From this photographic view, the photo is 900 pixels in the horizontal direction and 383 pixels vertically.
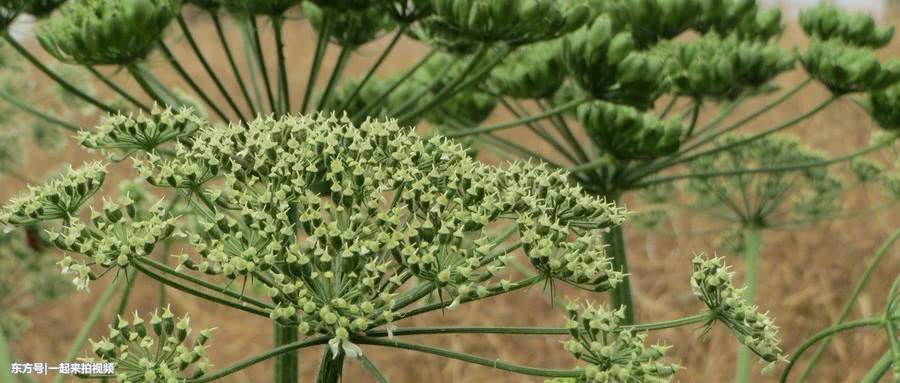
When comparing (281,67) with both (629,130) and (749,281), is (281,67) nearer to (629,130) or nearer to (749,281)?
(629,130)

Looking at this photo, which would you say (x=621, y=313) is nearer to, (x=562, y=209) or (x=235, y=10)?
(x=562, y=209)

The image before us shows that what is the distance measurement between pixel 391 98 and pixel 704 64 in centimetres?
165

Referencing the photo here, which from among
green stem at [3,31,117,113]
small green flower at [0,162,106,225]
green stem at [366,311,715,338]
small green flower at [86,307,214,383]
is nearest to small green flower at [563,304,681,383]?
green stem at [366,311,715,338]

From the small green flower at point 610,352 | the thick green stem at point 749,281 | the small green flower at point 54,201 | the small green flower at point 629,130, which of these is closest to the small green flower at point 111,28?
the small green flower at point 54,201

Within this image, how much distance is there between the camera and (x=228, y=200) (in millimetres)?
3131

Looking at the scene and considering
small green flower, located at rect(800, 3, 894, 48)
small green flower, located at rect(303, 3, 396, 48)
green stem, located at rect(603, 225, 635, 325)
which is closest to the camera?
green stem, located at rect(603, 225, 635, 325)

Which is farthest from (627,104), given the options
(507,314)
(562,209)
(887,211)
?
(887,211)

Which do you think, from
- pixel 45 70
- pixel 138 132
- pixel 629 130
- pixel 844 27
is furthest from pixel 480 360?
pixel 844 27

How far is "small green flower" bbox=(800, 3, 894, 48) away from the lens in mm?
5289

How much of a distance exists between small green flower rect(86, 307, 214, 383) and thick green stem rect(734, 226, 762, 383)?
2.24 m

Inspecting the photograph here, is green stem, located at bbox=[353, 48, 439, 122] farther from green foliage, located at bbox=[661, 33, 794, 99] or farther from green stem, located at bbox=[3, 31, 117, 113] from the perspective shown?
green foliage, located at bbox=[661, 33, 794, 99]

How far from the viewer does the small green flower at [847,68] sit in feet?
15.9

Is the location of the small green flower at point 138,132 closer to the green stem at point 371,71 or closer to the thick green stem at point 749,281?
the green stem at point 371,71

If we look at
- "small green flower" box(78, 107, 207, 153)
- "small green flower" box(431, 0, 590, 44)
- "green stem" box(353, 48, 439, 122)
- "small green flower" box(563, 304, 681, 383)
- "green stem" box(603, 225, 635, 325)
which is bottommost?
"small green flower" box(563, 304, 681, 383)
